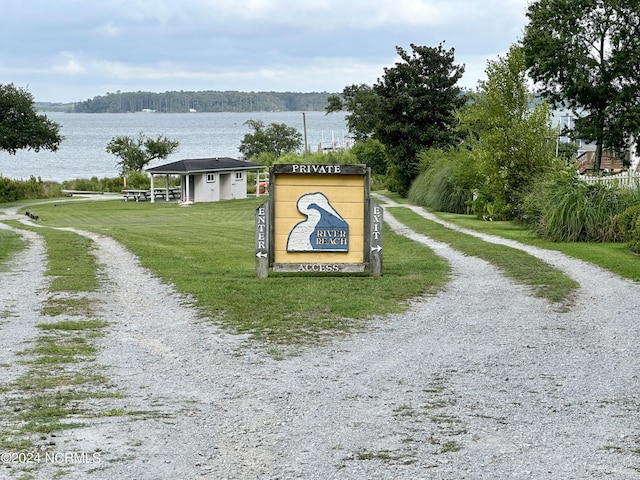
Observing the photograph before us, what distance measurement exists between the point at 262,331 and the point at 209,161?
1839 inches

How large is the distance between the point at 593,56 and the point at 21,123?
33.4 meters

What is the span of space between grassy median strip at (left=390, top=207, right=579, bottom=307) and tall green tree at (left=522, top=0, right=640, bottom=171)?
26.5 meters

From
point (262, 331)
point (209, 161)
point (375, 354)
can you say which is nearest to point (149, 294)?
point (262, 331)

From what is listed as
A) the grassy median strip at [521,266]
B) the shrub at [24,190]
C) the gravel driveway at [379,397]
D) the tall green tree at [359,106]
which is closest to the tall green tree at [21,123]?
the shrub at [24,190]

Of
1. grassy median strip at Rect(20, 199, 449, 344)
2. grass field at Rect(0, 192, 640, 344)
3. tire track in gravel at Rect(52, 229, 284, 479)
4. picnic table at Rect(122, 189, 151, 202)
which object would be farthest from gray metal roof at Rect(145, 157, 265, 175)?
tire track in gravel at Rect(52, 229, 284, 479)

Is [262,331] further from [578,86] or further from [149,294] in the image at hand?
[578,86]

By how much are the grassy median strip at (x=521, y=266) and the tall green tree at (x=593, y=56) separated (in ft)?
86.9

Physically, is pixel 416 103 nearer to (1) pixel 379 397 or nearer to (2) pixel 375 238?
(2) pixel 375 238

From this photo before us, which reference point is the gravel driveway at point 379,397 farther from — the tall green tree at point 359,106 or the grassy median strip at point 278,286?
the tall green tree at point 359,106

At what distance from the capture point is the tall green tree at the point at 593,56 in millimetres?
A: 47406

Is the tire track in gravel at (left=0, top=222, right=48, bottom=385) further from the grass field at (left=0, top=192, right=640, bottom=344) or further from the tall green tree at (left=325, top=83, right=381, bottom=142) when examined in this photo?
the tall green tree at (left=325, top=83, right=381, bottom=142)

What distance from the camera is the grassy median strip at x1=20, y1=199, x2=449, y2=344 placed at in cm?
1045

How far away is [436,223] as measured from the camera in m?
28.4

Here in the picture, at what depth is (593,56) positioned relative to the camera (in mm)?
49000
